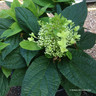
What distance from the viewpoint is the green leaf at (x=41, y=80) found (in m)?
0.65

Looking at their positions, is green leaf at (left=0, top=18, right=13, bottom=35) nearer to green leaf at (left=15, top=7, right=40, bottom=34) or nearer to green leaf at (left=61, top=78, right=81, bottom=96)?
green leaf at (left=15, top=7, right=40, bottom=34)

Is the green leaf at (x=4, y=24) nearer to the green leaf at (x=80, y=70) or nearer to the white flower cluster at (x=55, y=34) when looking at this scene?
the white flower cluster at (x=55, y=34)

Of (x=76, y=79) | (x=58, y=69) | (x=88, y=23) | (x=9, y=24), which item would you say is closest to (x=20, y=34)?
(x=9, y=24)

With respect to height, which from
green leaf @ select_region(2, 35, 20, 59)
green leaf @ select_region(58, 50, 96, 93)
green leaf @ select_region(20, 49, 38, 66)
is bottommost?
green leaf @ select_region(58, 50, 96, 93)

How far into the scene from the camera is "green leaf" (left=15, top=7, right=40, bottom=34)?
0.79m

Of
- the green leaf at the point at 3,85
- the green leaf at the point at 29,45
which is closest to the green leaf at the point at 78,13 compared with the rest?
the green leaf at the point at 29,45

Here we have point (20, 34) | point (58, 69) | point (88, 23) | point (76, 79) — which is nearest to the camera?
point (76, 79)

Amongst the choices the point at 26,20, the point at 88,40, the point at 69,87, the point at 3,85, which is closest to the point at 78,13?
the point at 88,40

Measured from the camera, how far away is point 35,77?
27.3 inches

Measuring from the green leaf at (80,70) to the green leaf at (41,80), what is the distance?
5 centimetres

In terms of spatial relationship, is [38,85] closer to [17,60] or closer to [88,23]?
[17,60]

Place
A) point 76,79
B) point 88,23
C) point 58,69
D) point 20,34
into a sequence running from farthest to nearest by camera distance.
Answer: point 88,23 < point 20,34 < point 58,69 < point 76,79

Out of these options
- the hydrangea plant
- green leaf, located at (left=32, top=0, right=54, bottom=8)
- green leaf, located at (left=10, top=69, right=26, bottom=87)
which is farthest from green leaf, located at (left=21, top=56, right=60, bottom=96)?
green leaf, located at (left=32, top=0, right=54, bottom=8)

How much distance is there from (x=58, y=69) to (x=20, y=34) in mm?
303
